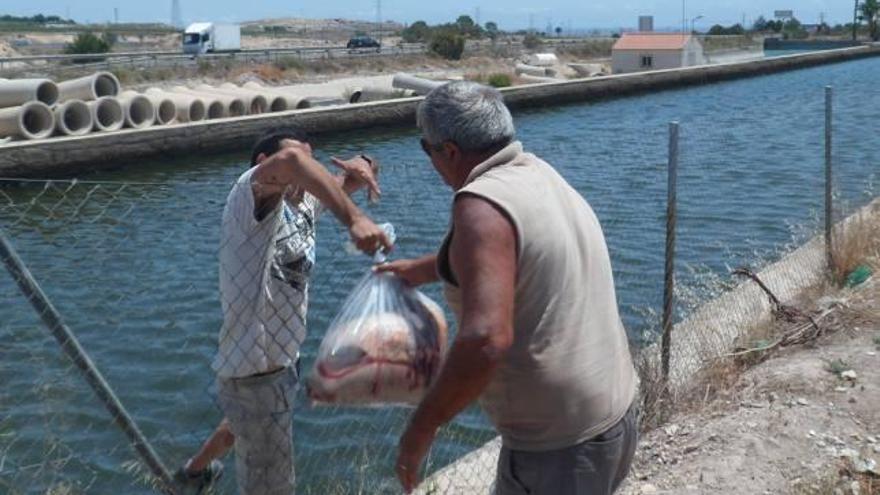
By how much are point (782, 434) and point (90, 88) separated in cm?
2239

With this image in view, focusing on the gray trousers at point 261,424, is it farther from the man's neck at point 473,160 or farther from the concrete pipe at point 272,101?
the concrete pipe at point 272,101

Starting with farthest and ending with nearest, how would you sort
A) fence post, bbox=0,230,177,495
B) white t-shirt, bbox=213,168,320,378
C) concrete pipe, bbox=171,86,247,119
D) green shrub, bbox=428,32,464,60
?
green shrub, bbox=428,32,464,60, concrete pipe, bbox=171,86,247,119, white t-shirt, bbox=213,168,320,378, fence post, bbox=0,230,177,495

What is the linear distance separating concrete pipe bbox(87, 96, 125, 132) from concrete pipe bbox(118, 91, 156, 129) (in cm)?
17

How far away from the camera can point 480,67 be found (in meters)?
60.8

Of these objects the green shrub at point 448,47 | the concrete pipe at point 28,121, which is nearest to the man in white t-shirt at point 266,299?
the concrete pipe at point 28,121

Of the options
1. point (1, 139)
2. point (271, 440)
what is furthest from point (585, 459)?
point (1, 139)

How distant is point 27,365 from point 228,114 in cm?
1933

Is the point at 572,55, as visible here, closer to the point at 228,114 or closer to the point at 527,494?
the point at 228,114

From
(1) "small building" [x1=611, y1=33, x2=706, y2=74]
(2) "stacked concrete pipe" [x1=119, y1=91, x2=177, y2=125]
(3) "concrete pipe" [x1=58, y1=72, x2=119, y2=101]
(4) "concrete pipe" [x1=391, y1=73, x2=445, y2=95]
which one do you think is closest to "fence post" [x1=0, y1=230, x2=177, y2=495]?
(2) "stacked concrete pipe" [x1=119, y1=91, x2=177, y2=125]

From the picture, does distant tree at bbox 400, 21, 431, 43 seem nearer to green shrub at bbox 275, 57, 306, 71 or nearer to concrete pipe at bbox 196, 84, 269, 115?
green shrub at bbox 275, 57, 306, 71

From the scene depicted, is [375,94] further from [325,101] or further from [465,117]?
[465,117]

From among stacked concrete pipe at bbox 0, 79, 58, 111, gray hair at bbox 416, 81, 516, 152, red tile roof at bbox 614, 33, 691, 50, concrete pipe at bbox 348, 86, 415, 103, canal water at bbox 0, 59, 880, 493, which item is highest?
red tile roof at bbox 614, 33, 691, 50

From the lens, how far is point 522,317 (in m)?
2.73

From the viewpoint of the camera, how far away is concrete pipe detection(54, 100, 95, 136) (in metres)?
22.6
